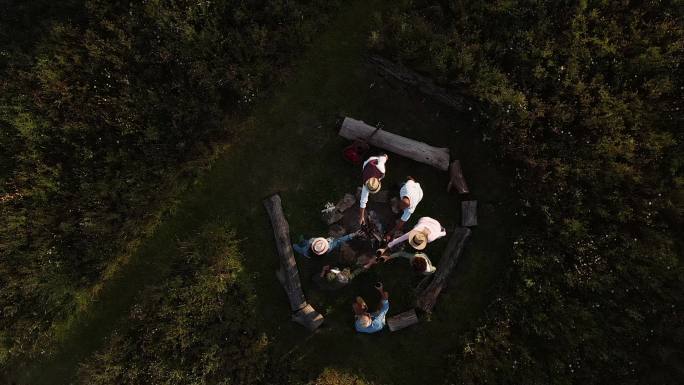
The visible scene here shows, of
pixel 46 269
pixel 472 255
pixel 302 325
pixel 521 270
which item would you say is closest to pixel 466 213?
pixel 472 255

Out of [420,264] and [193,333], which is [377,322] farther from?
[193,333]

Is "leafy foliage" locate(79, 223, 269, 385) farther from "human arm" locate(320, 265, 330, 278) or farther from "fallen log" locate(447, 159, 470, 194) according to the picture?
"fallen log" locate(447, 159, 470, 194)

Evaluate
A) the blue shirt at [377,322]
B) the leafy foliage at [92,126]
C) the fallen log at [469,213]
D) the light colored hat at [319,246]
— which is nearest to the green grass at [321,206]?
the fallen log at [469,213]

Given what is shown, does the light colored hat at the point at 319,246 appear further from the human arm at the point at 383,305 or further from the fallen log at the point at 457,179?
the fallen log at the point at 457,179

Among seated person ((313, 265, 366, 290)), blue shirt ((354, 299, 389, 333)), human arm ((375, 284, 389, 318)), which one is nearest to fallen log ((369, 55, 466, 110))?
seated person ((313, 265, 366, 290))

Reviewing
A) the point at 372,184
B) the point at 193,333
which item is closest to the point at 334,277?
the point at 372,184
